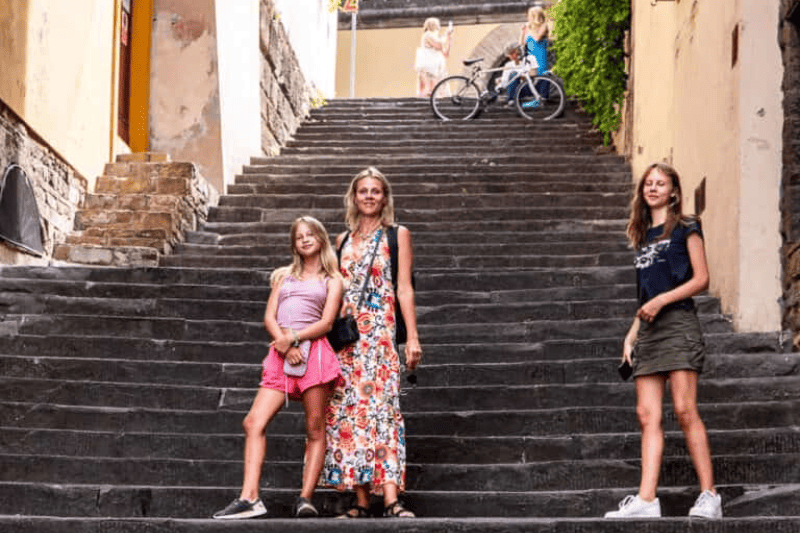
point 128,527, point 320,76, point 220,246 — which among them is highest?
point 320,76

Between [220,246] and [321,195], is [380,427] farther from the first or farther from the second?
[321,195]

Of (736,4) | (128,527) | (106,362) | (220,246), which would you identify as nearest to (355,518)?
(128,527)

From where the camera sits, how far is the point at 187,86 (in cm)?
1390

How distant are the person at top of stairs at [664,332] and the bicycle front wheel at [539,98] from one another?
10.8m

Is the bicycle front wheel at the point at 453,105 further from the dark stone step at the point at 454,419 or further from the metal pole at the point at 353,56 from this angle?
the metal pole at the point at 353,56

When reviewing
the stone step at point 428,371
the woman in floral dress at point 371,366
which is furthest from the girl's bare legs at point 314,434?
the stone step at point 428,371

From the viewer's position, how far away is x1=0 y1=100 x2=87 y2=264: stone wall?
1009 cm

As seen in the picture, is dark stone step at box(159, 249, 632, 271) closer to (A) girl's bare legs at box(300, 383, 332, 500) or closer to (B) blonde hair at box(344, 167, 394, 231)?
(B) blonde hair at box(344, 167, 394, 231)

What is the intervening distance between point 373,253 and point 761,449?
1868mm

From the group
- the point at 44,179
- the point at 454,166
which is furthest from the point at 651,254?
the point at 454,166

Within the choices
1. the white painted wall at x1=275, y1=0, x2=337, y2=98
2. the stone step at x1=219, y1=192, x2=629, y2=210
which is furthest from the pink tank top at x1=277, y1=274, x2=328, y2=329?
the white painted wall at x1=275, y1=0, x2=337, y2=98

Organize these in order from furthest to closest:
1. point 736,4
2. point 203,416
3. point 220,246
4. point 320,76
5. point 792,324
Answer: point 320,76 < point 220,246 < point 736,4 < point 792,324 < point 203,416

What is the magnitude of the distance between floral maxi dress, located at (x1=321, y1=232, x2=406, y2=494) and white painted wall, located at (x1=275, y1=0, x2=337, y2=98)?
11.5 m

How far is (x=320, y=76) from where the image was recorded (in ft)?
71.2
